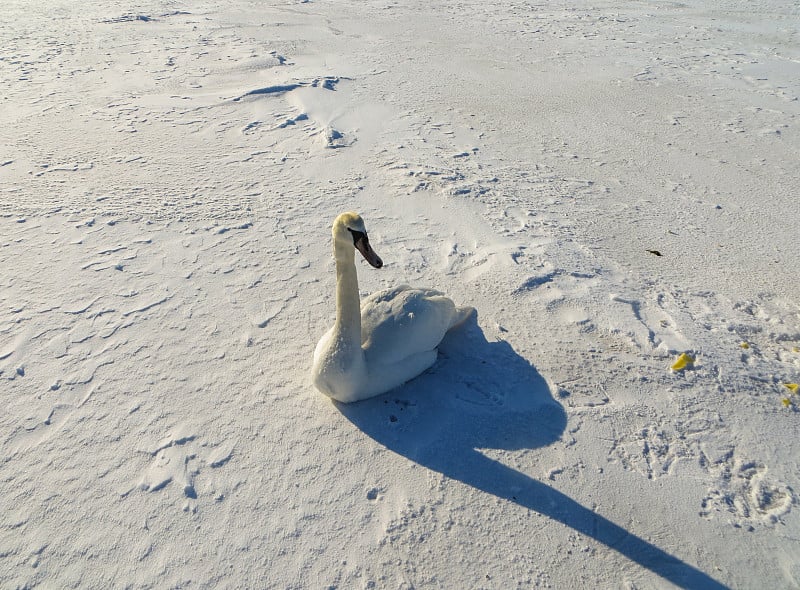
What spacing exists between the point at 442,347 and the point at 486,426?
2.56ft

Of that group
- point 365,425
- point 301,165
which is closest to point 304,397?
point 365,425

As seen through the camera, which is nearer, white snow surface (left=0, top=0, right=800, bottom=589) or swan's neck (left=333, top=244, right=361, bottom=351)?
white snow surface (left=0, top=0, right=800, bottom=589)

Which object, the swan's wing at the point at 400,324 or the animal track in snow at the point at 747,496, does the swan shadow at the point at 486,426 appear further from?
the animal track in snow at the point at 747,496

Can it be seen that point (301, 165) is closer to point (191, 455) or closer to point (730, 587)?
point (191, 455)

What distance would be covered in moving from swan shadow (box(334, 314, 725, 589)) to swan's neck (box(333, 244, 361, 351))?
56 cm

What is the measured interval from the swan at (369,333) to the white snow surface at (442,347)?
0.75 ft

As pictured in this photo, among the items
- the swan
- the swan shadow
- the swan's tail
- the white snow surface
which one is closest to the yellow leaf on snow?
the white snow surface

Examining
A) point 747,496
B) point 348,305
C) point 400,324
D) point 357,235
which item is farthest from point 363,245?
point 747,496

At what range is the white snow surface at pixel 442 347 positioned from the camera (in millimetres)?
3195

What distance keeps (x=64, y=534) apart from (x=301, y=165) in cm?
497

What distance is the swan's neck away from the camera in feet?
11.6

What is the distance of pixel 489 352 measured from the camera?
4.38m

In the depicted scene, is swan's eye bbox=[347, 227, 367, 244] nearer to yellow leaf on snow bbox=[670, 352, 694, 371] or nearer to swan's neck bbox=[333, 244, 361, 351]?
swan's neck bbox=[333, 244, 361, 351]

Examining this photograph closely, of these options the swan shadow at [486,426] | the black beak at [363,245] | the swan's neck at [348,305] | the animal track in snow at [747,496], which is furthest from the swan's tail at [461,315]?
the animal track in snow at [747,496]
